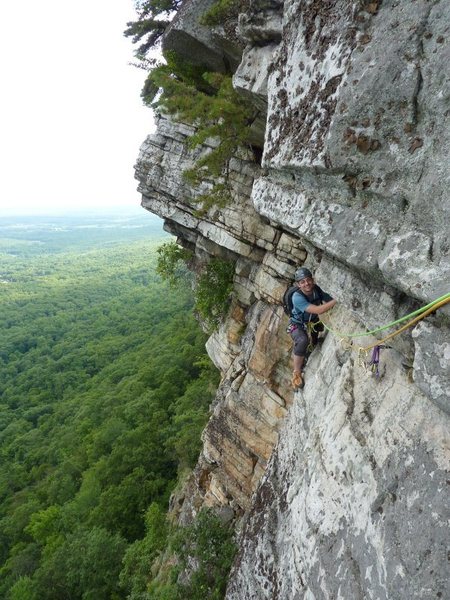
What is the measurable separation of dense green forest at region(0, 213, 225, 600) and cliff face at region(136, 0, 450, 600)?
5642mm

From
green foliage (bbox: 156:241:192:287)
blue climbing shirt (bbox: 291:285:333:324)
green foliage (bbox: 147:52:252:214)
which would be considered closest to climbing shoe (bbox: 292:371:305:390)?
blue climbing shirt (bbox: 291:285:333:324)

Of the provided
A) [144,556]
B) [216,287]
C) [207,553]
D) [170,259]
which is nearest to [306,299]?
[216,287]

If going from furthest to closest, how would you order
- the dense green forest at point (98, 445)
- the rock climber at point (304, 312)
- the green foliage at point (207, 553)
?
the dense green forest at point (98, 445), the green foliage at point (207, 553), the rock climber at point (304, 312)

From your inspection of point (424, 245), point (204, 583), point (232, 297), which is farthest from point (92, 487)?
point (424, 245)

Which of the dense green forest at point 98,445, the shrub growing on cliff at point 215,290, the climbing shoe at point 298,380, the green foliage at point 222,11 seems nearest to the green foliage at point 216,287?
the shrub growing on cliff at point 215,290

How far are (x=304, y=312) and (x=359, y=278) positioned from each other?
237 centimetres

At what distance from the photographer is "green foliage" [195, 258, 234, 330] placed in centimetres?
1146

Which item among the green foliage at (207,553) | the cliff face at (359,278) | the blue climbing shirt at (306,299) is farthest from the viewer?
the green foliage at (207,553)

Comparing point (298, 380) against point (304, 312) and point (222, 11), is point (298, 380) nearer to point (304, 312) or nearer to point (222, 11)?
point (304, 312)

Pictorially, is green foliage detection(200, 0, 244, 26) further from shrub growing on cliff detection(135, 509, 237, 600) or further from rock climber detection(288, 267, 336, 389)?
shrub growing on cliff detection(135, 509, 237, 600)

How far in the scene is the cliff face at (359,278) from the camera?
3.31m

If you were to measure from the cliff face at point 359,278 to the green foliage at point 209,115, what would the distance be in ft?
4.20

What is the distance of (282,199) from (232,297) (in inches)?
256

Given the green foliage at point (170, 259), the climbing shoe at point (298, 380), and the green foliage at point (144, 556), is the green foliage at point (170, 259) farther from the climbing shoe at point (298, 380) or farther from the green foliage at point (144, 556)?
the green foliage at point (144, 556)
